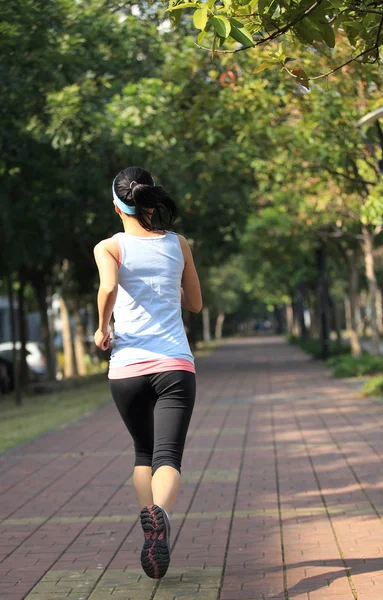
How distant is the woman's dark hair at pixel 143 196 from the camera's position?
4672 millimetres

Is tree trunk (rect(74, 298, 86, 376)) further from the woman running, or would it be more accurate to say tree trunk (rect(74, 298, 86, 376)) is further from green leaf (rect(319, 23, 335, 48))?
green leaf (rect(319, 23, 335, 48))

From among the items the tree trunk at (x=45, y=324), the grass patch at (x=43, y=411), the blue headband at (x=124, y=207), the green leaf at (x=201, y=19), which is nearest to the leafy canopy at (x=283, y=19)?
the green leaf at (x=201, y=19)

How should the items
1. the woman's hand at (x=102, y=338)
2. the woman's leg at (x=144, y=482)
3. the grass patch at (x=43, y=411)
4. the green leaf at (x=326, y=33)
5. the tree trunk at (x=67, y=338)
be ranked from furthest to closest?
the tree trunk at (x=67, y=338)
the grass patch at (x=43, y=411)
the woman's leg at (x=144, y=482)
the green leaf at (x=326, y=33)
the woman's hand at (x=102, y=338)

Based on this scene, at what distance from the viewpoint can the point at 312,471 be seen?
28.2 feet

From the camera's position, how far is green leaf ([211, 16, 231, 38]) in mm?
4270

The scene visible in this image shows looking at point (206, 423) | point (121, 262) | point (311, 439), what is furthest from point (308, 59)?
point (121, 262)

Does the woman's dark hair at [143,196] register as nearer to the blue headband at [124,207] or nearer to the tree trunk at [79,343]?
the blue headband at [124,207]

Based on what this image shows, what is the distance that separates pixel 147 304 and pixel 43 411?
1274 centimetres

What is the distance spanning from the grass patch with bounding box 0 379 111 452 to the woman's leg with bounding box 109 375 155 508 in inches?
249

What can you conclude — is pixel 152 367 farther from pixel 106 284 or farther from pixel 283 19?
pixel 283 19

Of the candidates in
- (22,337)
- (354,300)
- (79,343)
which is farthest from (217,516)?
(79,343)

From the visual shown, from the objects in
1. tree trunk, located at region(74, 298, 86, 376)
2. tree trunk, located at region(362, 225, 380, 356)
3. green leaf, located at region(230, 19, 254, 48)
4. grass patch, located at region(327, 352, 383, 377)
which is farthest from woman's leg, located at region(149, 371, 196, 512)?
tree trunk, located at region(74, 298, 86, 376)

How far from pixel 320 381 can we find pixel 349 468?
12351 millimetres

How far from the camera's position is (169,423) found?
456cm
